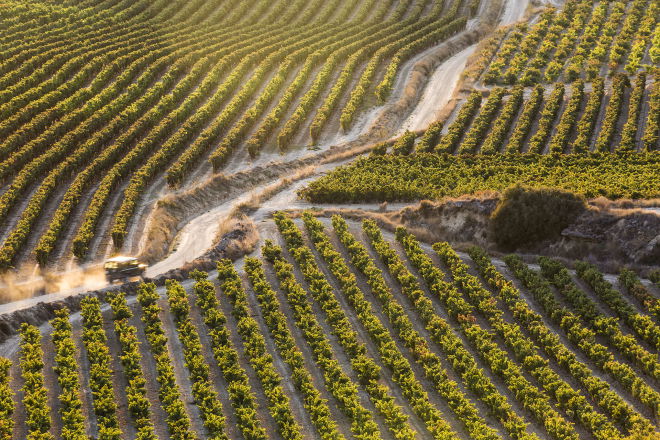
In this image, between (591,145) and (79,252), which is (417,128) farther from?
(79,252)

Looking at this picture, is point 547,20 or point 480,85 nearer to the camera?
point 480,85

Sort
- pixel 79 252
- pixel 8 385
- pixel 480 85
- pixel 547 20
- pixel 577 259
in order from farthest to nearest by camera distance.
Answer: pixel 547 20 → pixel 480 85 → pixel 79 252 → pixel 577 259 → pixel 8 385

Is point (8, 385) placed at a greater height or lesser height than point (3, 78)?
greater

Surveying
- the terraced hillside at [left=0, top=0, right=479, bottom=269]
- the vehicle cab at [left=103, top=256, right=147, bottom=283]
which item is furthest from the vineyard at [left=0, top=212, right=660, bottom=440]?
the terraced hillside at [left=0, top=0, right=479, bottom=269]

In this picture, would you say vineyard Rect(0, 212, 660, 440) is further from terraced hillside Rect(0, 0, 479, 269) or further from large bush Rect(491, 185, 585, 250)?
terraced hillside Rect(0, 0, 479, 269)

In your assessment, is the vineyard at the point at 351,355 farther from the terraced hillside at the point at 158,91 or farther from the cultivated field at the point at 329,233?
the terraced hillside at the point at 158,91

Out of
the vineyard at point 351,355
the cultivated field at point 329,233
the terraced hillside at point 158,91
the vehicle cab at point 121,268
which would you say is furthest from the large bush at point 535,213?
the terraced hillside at point 158,91

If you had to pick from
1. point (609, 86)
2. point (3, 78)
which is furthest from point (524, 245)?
point (3, 78)
